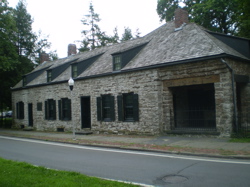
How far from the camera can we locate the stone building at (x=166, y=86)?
13031mm

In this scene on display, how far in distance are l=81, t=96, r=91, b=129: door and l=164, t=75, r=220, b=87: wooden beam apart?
7.67 m

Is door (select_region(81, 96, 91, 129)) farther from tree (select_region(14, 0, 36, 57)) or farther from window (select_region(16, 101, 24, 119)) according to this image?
tree (select_region(14, 0, 36, 57))

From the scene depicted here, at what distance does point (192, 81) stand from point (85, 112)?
31.1 feet

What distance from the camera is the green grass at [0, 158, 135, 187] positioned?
5.59 meters

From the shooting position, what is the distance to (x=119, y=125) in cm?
1712

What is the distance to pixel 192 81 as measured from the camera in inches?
544

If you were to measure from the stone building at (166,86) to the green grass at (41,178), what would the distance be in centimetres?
860

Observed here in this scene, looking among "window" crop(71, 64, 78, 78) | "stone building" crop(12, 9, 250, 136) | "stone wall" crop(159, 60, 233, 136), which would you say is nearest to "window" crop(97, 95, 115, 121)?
"stone building" crop(12, 9, 250, 136)

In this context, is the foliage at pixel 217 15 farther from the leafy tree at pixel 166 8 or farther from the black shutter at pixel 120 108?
the black shutter at pixel 120 108

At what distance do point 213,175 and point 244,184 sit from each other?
898 mm

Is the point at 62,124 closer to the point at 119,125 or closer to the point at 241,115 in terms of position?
the point at 119,125

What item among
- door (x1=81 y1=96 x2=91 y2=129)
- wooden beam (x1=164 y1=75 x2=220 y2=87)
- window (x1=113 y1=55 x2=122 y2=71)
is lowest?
door (x1=81 y1=96 x2=91 y2=129)

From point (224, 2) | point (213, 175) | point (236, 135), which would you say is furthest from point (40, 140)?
point (224, 2)

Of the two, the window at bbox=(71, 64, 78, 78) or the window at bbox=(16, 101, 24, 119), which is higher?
the window at bbox=(71, 64, 78, 78)
